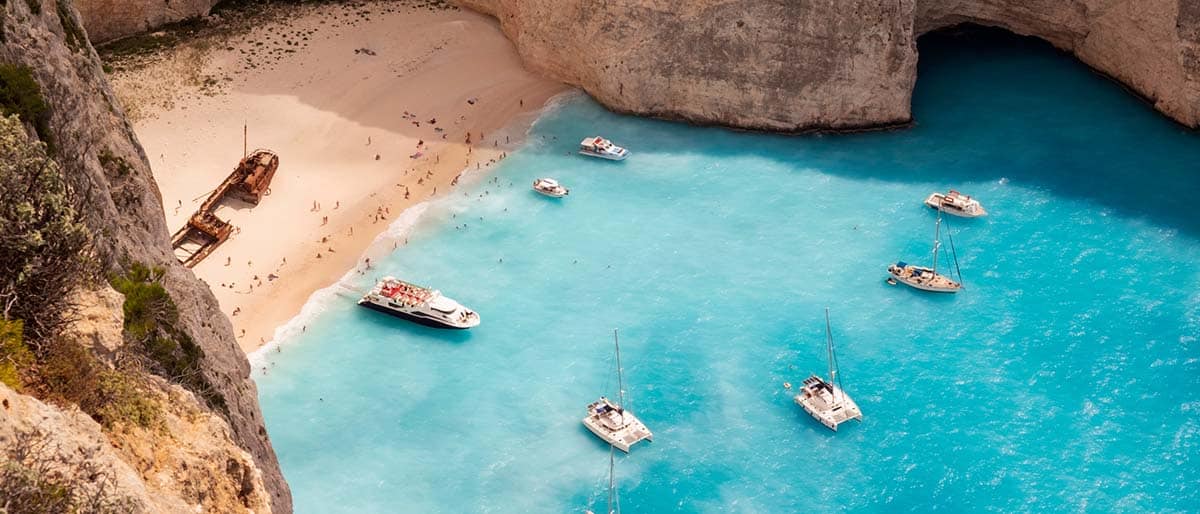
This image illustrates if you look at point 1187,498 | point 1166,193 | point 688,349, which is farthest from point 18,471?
point 1166,193

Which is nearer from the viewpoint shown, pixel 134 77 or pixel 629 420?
pixel 629 420

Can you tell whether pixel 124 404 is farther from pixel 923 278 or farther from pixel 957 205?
pixel 957 205

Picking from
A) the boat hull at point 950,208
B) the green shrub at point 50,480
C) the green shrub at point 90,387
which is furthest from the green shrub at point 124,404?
the boat hull at point 950,208

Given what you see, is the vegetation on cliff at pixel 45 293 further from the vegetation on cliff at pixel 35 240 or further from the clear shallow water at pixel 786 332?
the clear shallow water at pixel 786 332

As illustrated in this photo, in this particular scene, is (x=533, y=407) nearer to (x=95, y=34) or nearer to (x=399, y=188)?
(x=399, y=188)

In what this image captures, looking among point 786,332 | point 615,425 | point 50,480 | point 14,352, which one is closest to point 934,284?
point 786,332

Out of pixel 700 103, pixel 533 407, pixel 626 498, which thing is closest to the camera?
pixel 626 498
